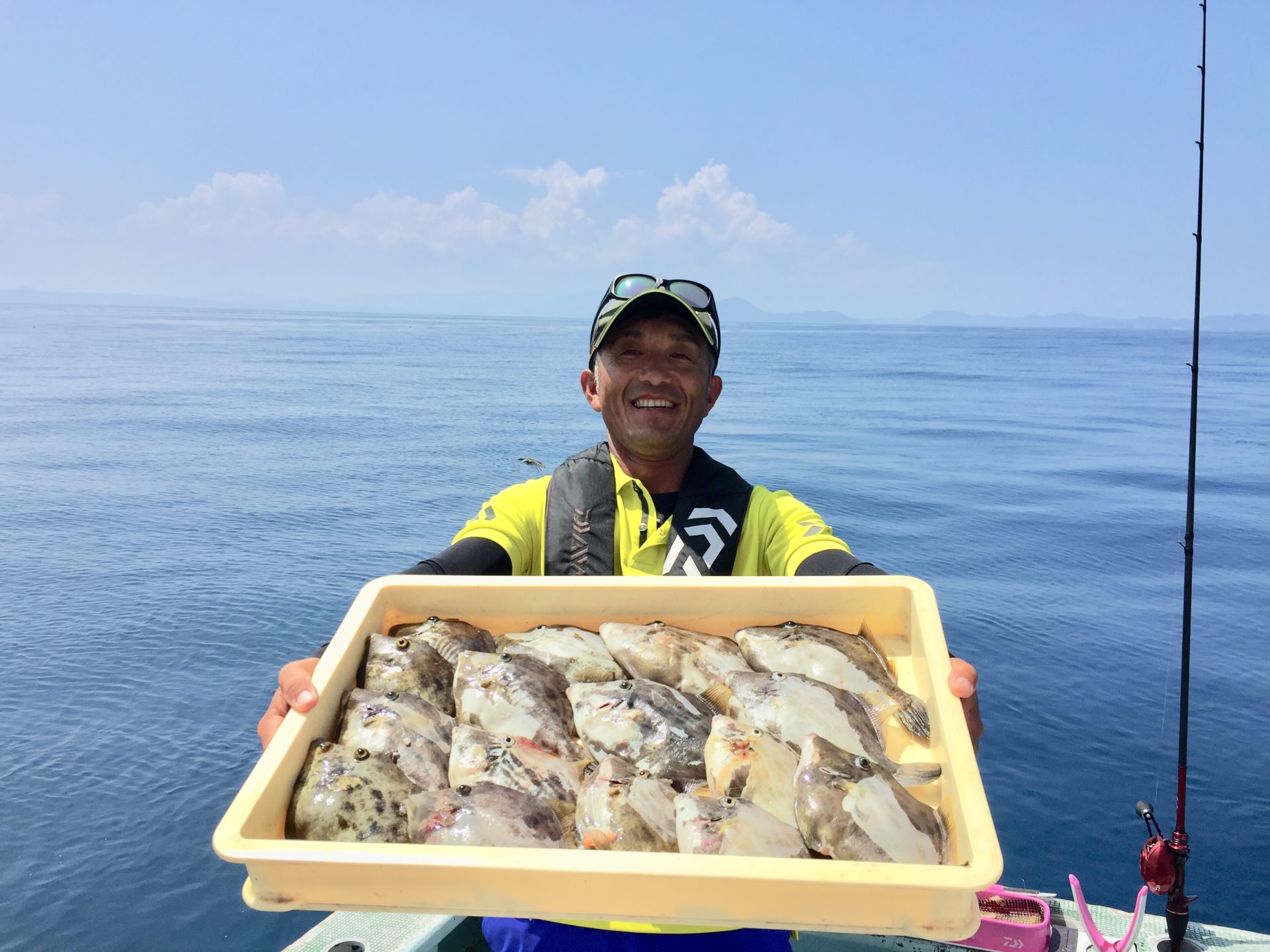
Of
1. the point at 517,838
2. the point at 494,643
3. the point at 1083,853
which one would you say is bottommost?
the point at 1083,853

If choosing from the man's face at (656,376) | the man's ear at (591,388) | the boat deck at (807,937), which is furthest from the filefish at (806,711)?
the boat deck at (807,937)

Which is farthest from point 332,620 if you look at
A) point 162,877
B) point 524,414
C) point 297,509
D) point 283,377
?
point 283,377

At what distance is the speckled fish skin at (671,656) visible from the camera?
2.49 m

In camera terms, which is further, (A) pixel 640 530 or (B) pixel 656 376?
(A) pixel 640 530

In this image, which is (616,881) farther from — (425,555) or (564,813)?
(425,555)

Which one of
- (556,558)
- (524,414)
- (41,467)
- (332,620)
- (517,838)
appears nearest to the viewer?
(517,838)

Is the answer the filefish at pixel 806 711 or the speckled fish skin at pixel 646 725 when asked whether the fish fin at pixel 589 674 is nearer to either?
the speckled fish skin at pixel 646 725

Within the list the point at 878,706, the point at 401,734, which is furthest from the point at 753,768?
the point at 401,734

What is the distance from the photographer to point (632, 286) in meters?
3.29

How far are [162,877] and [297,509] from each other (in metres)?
8.92

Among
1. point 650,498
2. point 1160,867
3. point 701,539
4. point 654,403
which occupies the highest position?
point 654,403

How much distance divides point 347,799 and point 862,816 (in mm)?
1075

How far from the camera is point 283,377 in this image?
109 ft

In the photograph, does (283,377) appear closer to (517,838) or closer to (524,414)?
(524,414)
